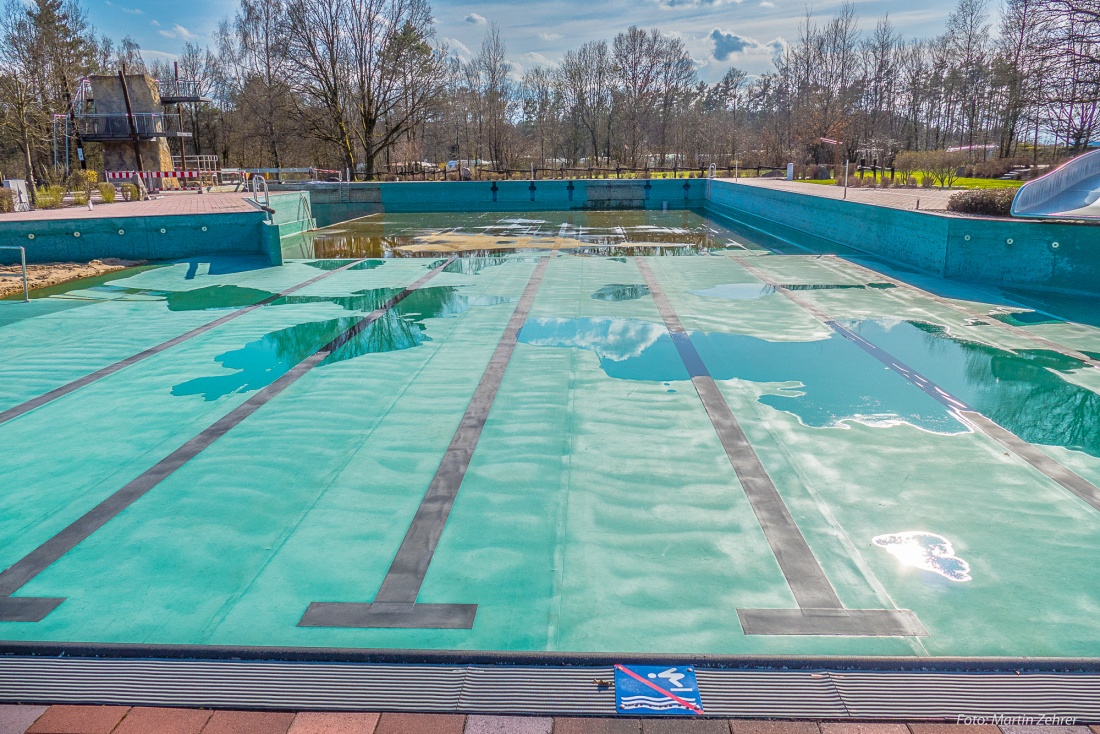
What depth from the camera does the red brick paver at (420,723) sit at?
229cm

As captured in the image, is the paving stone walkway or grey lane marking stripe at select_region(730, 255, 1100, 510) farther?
grey lane marking stripe at select_region(730, 255, 1100, 510)

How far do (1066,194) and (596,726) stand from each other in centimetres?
1348

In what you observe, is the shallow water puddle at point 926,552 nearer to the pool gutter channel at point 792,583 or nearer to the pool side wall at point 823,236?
the pool gutter channel at point 792,583

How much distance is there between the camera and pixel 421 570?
3.44m

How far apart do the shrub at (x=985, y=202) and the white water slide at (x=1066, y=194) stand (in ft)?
0.47

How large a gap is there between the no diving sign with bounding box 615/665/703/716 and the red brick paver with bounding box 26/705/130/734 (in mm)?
1717

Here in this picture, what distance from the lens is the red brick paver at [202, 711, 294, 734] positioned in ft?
7.55

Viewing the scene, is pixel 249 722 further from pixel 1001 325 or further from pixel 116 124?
pixel 116 124

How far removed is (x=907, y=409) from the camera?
5422mm

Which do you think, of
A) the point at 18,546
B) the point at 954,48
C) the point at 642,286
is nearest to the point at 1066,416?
the point at 642,286

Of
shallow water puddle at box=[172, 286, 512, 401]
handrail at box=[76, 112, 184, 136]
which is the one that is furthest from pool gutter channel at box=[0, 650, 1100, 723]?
handrail at box=[76, 112, 184, 136]

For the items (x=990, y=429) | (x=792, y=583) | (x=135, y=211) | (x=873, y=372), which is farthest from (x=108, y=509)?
(x=135, y=211)

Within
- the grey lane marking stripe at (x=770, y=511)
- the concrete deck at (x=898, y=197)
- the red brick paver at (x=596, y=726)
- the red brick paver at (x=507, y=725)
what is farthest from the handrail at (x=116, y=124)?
the red brick paver at (x=596, y=726)

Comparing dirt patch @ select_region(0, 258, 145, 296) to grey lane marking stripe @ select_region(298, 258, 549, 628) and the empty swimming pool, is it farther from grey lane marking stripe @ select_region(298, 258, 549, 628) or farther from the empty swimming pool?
grey lane marking stripe @ select_region(298, 258, 549, 628)
